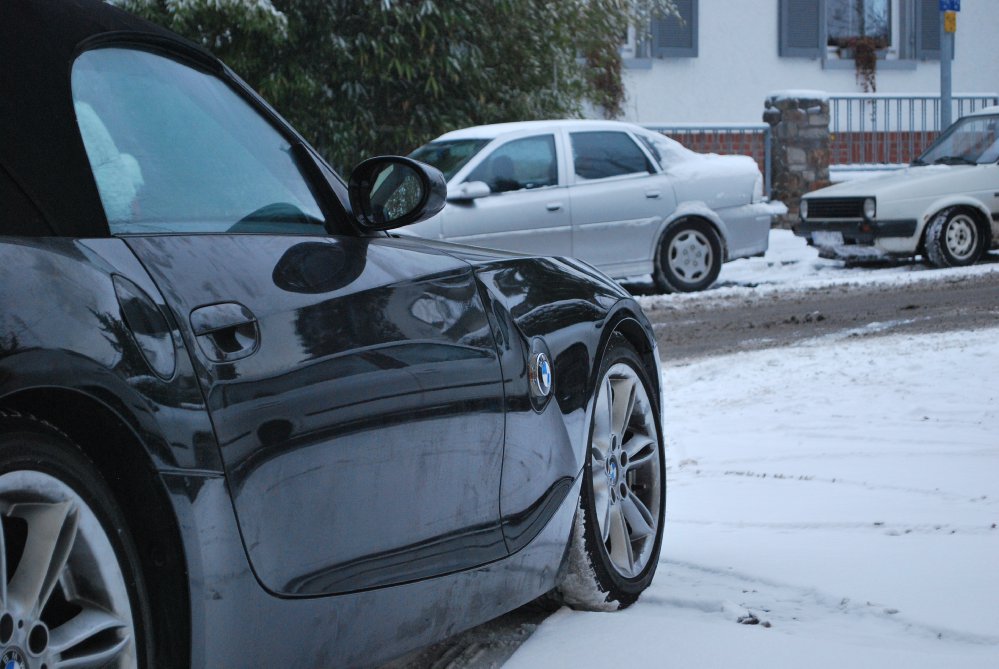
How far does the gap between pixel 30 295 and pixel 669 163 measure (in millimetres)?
12969

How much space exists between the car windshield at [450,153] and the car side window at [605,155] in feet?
3.24

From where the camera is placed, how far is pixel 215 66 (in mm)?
3031

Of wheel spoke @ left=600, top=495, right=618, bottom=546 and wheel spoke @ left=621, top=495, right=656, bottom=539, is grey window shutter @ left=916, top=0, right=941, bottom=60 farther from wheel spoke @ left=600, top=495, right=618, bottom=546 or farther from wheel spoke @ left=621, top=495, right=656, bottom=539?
wheel spoke @ left=600, top=495, right=618, bottom=546

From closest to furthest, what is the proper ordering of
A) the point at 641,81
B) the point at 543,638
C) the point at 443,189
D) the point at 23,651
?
the point at 23,651, the point at 443,189, the point at 543,638, the point at 641,81

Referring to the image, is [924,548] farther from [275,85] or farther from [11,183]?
[275,85]

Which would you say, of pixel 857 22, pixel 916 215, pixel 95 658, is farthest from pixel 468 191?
pixel 857 22

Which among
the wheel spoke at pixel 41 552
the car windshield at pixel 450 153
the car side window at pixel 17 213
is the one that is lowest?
the car windshield at pixel 450 153

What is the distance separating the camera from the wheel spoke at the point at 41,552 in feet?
6.73

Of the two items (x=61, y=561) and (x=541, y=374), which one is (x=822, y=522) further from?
(x=61, y=561)

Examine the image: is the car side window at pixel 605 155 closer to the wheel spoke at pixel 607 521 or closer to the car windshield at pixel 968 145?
the car windshield at pixel 968 145

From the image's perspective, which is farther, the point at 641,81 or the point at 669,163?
the point at 641,81

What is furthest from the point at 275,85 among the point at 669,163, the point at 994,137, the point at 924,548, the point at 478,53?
the point at 924,548

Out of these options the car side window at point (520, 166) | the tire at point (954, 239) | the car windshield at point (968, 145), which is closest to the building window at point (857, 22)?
the car windshield at point (968, 145)

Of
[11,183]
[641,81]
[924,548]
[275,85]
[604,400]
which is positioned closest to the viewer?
[11,183]
